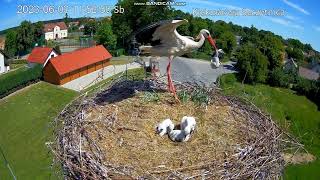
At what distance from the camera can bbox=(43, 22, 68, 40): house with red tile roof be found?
55.9 m

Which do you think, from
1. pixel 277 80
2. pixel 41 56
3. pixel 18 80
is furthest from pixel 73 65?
pixel 277 80

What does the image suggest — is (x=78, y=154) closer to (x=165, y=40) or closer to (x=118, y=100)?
(x=118, y=100)

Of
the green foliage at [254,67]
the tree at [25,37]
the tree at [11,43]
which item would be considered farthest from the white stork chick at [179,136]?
the tree at [25,37]

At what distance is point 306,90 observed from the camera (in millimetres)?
28609

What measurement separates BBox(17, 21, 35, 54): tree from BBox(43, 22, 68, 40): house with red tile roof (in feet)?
28.5

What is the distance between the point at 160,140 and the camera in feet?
19.2

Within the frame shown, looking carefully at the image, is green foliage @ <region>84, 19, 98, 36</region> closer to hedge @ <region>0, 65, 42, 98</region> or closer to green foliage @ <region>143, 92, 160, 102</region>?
hedge @ <region>0, 65, 42, 98</region>

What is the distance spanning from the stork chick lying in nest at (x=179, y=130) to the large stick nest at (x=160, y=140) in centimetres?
8

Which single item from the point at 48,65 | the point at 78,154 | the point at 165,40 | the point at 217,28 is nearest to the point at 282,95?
the point at 48,65

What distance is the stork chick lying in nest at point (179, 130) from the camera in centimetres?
571

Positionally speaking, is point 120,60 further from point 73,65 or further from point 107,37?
point 73,65

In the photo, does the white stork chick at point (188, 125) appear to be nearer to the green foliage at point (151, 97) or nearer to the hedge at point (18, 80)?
the green foliage at point (151, 97)

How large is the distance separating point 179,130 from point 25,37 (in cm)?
4140

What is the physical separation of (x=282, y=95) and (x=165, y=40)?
22.0m
